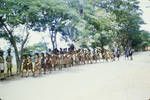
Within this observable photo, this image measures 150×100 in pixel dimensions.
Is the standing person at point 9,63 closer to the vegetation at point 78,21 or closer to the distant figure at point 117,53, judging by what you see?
the vegetation at point 78,21

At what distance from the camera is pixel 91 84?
3.00 m

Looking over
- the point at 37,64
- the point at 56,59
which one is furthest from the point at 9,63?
the point at 56,59

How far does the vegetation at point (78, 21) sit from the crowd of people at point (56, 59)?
55 mm

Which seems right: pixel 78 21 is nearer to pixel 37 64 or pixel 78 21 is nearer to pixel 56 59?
A: pixel 56 59

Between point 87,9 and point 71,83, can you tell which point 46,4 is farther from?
point 71,83

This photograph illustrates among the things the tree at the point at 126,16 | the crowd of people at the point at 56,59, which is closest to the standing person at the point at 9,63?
the crowd of people at the point at 56,59

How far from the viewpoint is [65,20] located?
2969mm

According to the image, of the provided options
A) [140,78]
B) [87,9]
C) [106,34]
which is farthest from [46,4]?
[140,78]

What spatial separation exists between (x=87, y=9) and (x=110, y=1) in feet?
0.85

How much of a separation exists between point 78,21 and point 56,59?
1.23ft

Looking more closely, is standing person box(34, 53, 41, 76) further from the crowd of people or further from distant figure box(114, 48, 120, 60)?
distant figure box(114, 48, 120, 60)

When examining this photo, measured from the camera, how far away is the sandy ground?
9.27ft

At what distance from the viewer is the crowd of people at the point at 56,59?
2.87 m

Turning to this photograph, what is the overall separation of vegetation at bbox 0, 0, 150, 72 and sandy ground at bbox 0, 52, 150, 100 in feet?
0.53
